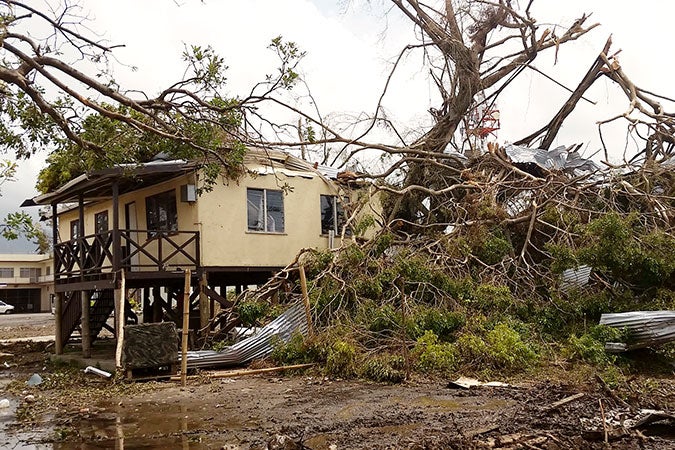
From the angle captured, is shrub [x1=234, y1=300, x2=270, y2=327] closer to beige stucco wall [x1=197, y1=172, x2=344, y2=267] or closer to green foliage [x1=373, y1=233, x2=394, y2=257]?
beige stucco wall [x1=197, y1=172, x2=344, y2=267]

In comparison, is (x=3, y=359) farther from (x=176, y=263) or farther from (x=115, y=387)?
(x=115, y=387)

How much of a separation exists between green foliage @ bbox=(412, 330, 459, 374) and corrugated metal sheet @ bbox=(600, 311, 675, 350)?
272 cm

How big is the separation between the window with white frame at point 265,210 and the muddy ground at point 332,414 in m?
4.95

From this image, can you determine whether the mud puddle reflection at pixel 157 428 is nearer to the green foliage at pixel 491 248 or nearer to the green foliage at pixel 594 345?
the green foliage at pixel 594 345

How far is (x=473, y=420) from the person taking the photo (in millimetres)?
7652

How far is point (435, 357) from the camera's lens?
11.0 m

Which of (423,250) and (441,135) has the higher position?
(441,135)

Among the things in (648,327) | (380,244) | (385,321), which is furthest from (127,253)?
(648,327)

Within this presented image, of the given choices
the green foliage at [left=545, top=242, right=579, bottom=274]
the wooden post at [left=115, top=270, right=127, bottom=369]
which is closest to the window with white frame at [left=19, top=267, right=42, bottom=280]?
the wooden post at [left=115, top=270, right=127, bottom=369]

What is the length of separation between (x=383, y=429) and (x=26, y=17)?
240 inches

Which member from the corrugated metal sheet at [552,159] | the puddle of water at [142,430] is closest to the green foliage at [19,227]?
the puddle of water at [142,430]

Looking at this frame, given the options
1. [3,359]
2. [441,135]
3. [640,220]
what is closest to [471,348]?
[640,220]

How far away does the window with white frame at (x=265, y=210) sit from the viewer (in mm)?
15867

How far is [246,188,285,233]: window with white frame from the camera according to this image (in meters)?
15.9
